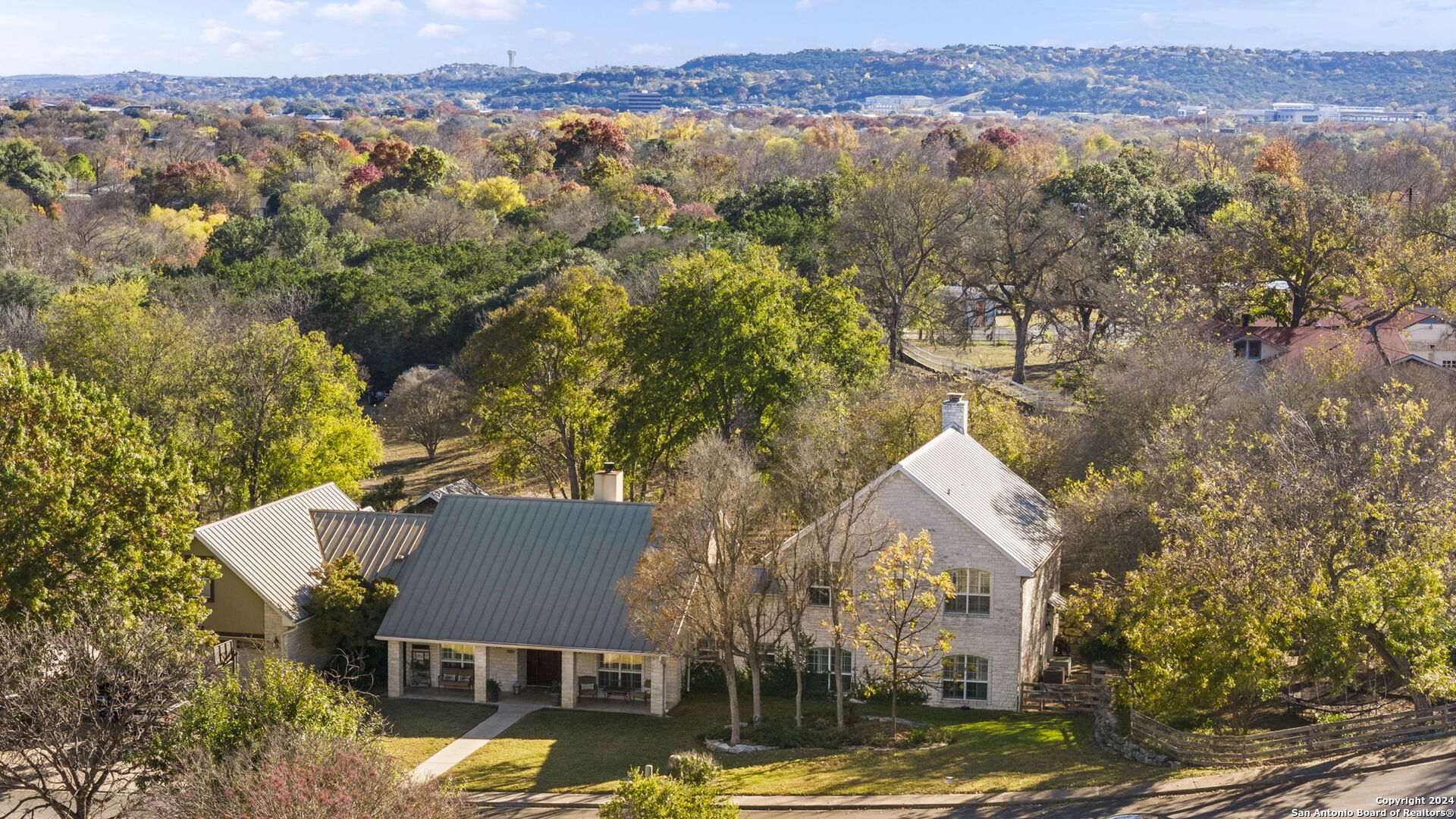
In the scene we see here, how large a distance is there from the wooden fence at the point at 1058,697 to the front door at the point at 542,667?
1231 centimetres

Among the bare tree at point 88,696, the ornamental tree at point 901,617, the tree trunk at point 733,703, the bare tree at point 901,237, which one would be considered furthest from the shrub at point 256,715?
the bare tree at point 901,237

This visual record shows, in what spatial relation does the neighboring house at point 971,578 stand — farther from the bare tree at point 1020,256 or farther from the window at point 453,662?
the bare tree at point 1020,256

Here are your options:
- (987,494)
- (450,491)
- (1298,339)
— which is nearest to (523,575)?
(450,491)

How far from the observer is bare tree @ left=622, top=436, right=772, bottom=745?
104 ft

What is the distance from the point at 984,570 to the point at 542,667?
12.1 m

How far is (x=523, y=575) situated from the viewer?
37281 millimetres

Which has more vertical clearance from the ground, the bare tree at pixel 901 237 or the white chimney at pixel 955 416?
the bare tree at pixel 901 237

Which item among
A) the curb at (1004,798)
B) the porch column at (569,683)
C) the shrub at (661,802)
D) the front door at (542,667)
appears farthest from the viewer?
the front door at (542,667)

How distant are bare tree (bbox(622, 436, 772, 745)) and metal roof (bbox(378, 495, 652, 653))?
2.92 m

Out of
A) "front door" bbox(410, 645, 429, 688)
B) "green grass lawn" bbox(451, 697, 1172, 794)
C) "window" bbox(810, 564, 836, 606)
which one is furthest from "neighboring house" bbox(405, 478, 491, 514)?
"window" bbox(810, 564, 836, 606)

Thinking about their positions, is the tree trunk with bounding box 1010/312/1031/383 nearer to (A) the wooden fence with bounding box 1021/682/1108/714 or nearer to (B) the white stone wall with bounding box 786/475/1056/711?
(B) the white stone wall with bounding box 786/475/1056/711

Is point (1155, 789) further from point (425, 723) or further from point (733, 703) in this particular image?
point (425, 723)

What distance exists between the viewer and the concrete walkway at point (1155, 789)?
2573 cm

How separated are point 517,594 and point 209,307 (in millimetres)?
39131
